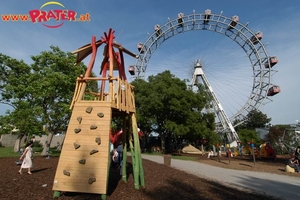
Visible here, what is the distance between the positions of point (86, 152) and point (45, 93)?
12132 mm

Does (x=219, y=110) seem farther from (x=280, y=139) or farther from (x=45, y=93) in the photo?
(x=45, y=93)

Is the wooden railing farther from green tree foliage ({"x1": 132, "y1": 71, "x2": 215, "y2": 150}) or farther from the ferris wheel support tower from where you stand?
the ferris wheel support tower

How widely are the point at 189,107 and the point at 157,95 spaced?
4.22 m

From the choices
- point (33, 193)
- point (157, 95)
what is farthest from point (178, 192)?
point (157, 95)

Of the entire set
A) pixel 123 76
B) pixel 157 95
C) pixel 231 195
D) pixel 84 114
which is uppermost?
pixel 157 95

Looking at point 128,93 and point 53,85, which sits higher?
point 53,85

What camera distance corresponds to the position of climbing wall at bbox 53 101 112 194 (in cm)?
521

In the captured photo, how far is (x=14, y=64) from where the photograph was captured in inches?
848

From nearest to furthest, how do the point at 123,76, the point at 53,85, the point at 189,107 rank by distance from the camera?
the point at 123,76 < the point at 53,85 < the point at 189,107

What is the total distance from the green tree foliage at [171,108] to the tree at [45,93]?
10.4 m

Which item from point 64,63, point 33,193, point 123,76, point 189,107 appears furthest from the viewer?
point 189,107

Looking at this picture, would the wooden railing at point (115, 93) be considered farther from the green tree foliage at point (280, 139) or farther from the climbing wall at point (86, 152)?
the green tree foliage at point (280, 139)

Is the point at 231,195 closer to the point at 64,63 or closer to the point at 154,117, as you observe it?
the point at 64,63

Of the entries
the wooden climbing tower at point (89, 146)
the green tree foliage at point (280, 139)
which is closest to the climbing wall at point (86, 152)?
the wooden climbing tower at point (89, 146)
